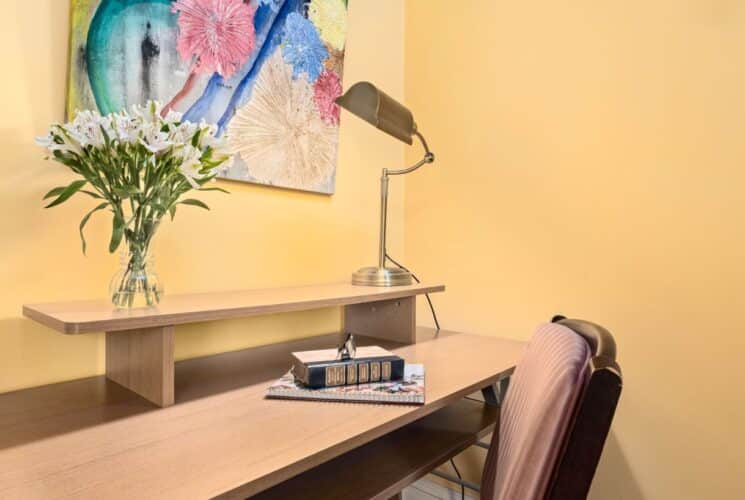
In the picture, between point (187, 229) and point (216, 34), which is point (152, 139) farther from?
point (216, 34)

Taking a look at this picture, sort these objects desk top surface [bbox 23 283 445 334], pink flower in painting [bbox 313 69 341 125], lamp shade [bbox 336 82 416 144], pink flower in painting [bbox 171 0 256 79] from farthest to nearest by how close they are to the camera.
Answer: pink flower in painting [bbox 313 69 341 125], lamp shade [bbox 336 82 416 144], pink flower in painting [bbox 171 0 256 79], desk top surface [bbox 23 283 445 334]

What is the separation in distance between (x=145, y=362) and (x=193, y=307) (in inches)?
5.5

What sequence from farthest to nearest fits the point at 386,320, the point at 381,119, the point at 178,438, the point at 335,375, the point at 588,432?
the point at 386,320, the point at 381,119, the point at 335,375, the point at 178,438, the point at 588,432

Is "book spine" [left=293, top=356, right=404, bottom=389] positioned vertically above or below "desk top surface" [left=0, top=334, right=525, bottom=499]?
above

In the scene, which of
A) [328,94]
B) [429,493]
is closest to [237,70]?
[328,94]

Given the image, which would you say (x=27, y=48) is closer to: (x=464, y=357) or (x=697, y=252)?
(x=464, y=357)

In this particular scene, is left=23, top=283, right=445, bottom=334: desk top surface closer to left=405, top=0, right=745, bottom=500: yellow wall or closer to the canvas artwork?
the canvas artwork

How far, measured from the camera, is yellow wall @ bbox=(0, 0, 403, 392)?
2.93 ft

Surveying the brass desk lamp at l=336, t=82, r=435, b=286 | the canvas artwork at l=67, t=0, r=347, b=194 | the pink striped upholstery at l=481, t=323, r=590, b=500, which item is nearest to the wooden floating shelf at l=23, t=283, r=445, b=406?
the brass desk lamp at l=336, t=82, r=435, b=286

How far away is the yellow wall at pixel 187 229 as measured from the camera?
2.93 ft

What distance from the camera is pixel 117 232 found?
2.67 feet

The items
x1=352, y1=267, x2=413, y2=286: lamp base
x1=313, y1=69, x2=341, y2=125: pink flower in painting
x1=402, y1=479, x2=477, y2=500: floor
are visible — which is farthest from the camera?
x1=402, y1=479, x2=477, y2=500: floor

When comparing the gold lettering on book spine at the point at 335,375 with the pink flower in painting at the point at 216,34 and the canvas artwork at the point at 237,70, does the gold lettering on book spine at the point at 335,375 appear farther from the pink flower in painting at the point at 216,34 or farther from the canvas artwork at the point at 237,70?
the pink flower in painting at the point at 216,34

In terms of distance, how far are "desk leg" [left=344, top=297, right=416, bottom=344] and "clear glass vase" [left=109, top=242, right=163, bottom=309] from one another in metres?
0.69
